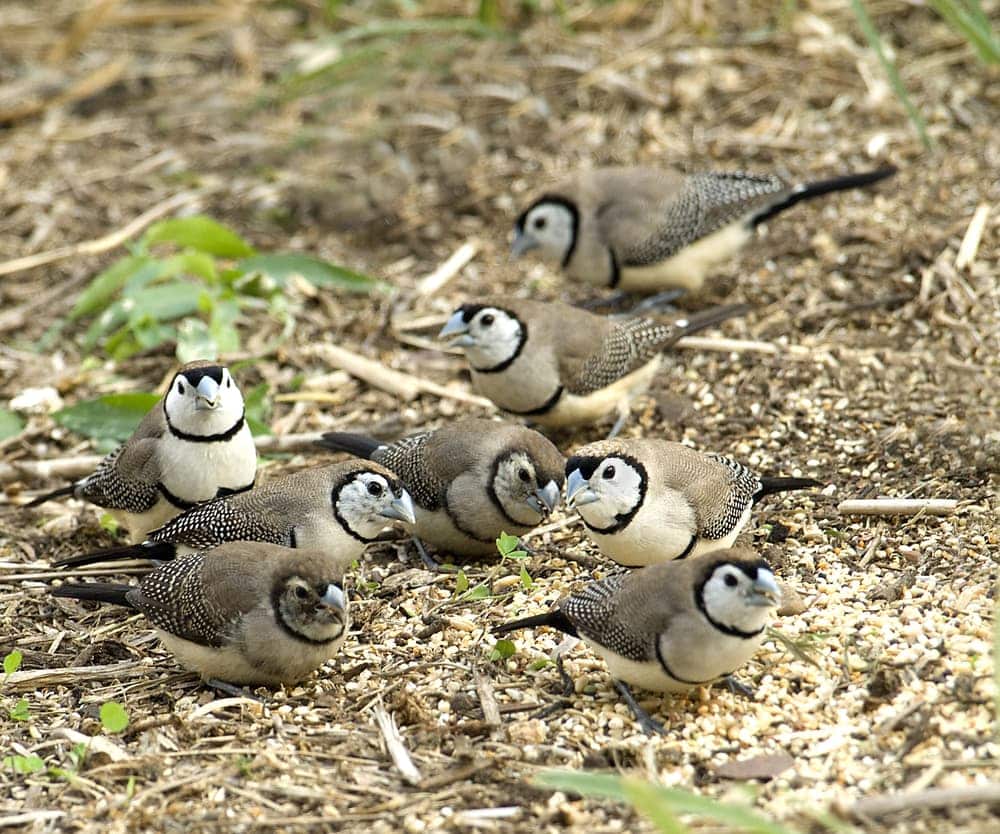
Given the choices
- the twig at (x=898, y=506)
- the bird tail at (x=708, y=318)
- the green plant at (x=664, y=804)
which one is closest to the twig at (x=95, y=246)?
the bird tail at (x=708, y=318)

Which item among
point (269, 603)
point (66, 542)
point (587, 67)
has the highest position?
point (587, 67)

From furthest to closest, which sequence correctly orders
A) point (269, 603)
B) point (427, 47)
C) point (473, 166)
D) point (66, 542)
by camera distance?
1. point (427, 47)
2. point (473, 166)
3. point (66, 542)
4. point (269, 603)

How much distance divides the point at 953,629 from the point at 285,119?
6.39 meters

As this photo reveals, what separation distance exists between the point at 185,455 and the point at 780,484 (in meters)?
2.27

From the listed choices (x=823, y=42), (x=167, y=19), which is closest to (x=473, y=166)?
(x=823, y=42)

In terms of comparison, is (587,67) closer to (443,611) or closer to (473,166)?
(473,166)

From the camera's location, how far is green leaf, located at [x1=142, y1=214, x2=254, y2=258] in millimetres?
7340

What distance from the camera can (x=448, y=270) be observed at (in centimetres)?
757

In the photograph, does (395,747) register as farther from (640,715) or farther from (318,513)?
(318,513)

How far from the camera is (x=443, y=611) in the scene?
497cm

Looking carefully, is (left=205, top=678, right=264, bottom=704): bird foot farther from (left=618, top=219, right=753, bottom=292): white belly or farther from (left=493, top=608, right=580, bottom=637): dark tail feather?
(left=618, top=219, right=753, bottom=292): white belly

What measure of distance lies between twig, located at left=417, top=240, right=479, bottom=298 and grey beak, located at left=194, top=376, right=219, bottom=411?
7.55 ft

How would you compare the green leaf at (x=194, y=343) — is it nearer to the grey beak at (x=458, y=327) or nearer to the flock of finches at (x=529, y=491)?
the flock of finches at (x=529, y=491)

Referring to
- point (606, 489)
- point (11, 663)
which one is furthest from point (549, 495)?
point (11, 663)
